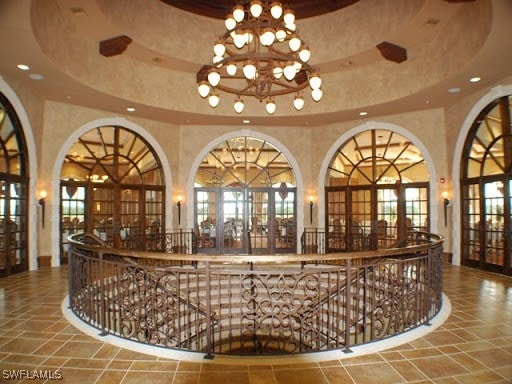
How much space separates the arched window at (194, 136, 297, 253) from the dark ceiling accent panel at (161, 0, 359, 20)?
4098 millimetres

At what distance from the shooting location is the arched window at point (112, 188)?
29.9 feet

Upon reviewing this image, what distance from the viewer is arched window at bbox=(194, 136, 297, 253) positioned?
37.3ft

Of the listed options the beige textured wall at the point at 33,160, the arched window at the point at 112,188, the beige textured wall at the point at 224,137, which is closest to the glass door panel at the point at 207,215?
the beige textured wall at the point at 224,137

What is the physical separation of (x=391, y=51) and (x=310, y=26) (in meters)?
2.04

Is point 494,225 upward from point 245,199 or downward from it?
downward

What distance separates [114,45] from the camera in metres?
7.75

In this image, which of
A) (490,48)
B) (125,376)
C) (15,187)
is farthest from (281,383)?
(15,187)

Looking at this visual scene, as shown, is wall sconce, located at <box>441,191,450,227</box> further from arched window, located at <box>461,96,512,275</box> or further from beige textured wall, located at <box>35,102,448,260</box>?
arched window, located at <box>461,96,512,275</box>

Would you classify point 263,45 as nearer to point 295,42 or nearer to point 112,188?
point 295,42

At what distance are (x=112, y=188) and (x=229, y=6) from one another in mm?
5632

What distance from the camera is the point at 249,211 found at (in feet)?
37.5

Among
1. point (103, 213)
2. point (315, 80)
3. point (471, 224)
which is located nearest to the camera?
point (315, 80)

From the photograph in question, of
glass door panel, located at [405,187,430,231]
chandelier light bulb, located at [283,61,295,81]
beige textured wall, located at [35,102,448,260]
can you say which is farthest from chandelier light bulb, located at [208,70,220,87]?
glass door panel, located at [405,187,430,231]

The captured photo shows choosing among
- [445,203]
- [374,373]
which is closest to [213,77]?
[374,373]
